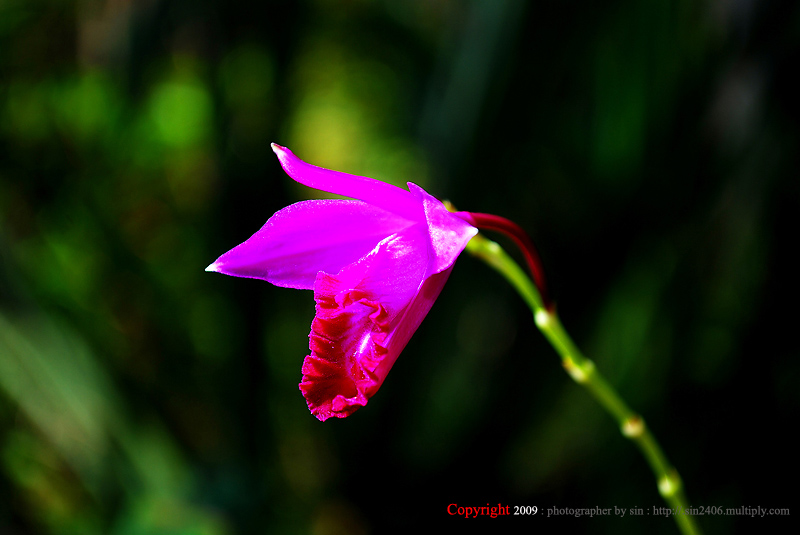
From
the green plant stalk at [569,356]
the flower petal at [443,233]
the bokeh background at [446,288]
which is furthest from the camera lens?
the bokeh background at [446,288]

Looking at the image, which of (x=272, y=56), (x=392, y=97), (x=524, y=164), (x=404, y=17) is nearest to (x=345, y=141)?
(x=392, y=97)

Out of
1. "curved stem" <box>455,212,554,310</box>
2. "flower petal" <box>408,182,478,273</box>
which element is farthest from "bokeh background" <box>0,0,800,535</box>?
"flower petal" <box>408,182,478,273</box>

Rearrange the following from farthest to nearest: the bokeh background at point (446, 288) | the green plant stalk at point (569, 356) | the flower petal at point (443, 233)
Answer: the bokeh background at point (446, 288)
the green plant stalk at point (569, 356)
the flower petal at point (443, 233)

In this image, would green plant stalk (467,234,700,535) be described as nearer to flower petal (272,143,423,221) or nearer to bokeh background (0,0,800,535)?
flower petal (272,143,423,221)

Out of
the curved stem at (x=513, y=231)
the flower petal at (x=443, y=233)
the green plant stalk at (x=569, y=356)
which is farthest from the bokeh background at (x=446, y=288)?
the flower petal at (x=443, y=233)

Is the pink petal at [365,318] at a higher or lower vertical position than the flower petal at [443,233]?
lower

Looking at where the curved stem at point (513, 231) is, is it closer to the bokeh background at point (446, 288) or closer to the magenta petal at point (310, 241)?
the magenta petal at point (310, 241)

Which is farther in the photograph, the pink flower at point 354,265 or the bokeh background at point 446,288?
the bokeh background at point 446,288
